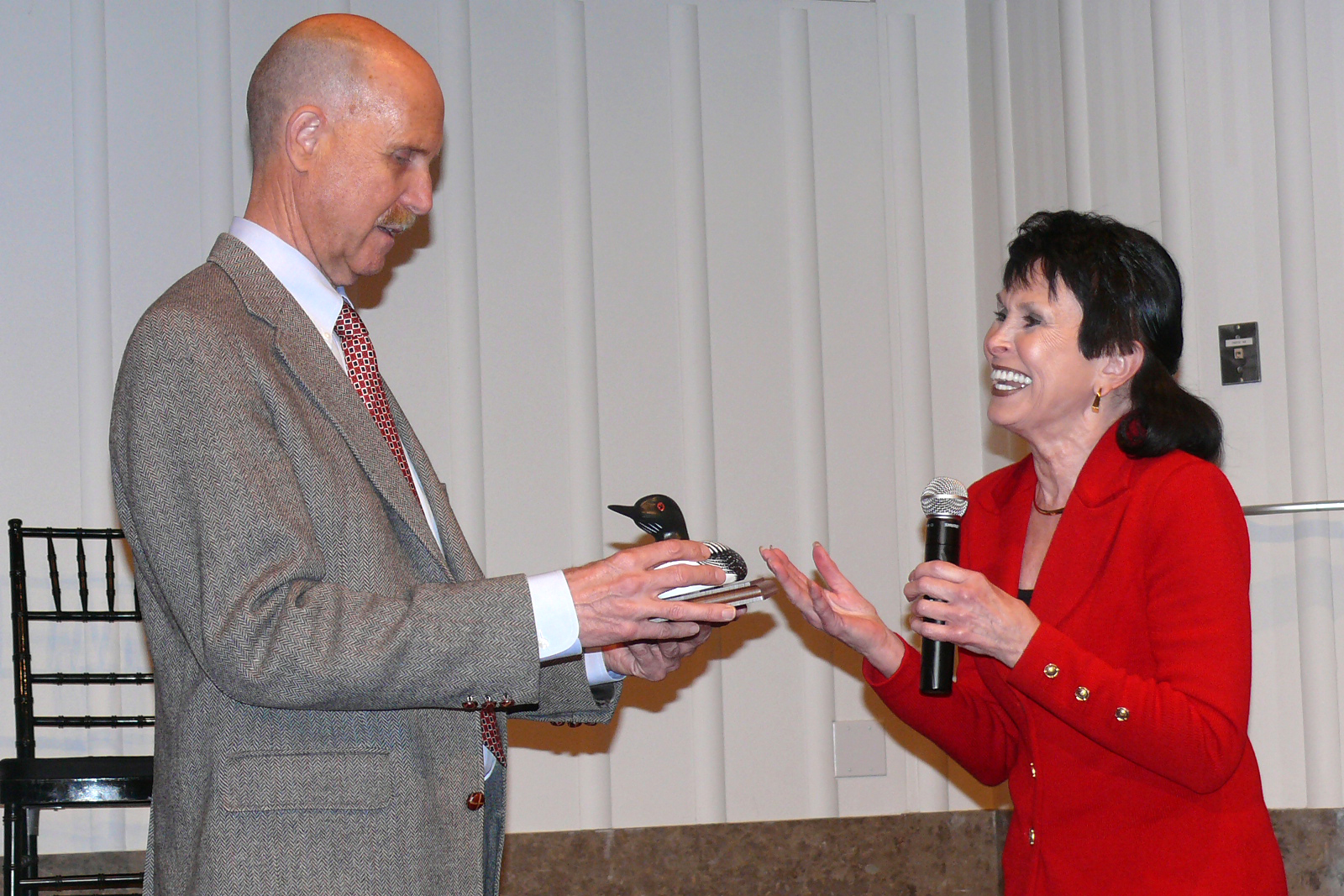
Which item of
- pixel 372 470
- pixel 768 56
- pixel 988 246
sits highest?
pixel 768 56

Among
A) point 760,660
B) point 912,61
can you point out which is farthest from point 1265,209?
point 760,660

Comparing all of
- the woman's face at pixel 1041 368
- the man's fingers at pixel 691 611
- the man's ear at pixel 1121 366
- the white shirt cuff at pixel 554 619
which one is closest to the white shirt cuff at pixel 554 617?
the white shirt cuff at pixel 554 619

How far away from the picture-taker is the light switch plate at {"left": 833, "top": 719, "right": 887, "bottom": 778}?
395 cm

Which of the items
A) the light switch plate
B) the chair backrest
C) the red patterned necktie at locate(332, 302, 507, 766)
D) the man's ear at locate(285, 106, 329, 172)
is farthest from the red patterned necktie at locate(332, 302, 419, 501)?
the light switch plate

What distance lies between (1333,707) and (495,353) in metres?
2.33

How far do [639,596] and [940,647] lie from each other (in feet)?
1.72

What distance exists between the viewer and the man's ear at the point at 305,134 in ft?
6.44

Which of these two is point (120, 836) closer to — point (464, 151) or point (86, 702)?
point (86, 702)

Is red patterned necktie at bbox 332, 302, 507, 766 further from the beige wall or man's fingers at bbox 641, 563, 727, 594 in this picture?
the beige wall

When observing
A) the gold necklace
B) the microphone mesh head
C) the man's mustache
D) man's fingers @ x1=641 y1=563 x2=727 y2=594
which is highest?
the man's mustache

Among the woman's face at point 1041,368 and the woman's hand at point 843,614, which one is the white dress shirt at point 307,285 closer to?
the woman's hand at point 843,614

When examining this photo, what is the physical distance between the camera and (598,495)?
3.86 m

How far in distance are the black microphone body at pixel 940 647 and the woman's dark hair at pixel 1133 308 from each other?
38 centimetres

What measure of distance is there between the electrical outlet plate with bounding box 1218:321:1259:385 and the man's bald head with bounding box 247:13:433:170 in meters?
2.13
